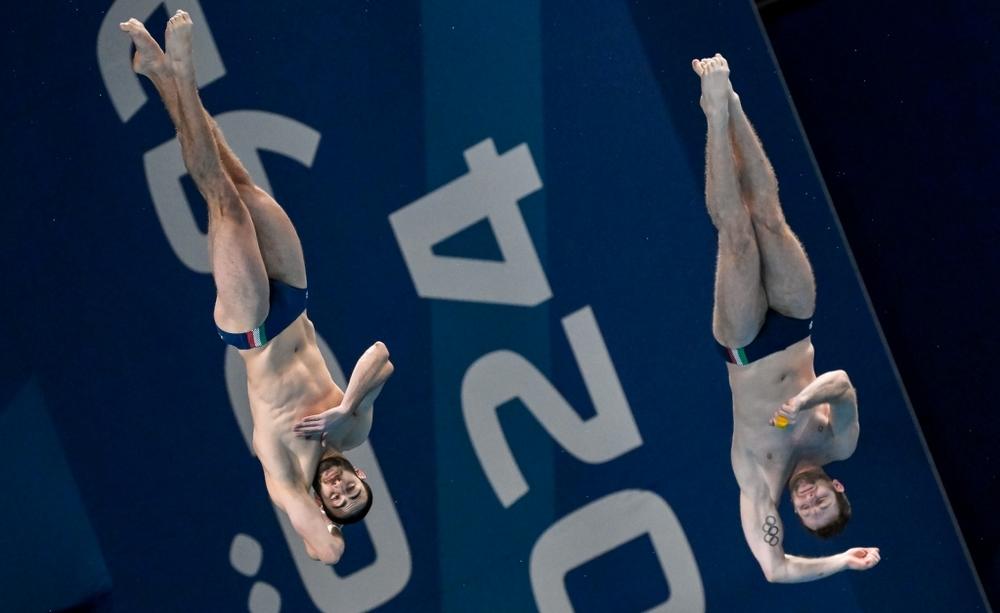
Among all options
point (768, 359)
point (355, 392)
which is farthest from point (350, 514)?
→ point (768, 359)

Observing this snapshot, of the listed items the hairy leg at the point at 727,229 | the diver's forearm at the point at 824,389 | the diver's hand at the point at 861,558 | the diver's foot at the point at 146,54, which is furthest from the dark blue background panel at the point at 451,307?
the diver's foot at the point at 146,54

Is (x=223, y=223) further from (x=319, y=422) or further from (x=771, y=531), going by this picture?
(x=771, y=531)

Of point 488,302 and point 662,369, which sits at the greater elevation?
point 488,302

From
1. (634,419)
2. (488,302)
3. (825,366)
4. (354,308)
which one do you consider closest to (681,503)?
(634,419)

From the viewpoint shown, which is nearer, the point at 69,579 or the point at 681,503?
the point at 681,503

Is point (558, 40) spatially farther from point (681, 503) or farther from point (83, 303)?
point (83, 303)

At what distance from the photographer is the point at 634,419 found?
6859mm

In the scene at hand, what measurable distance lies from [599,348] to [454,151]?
4.13ft

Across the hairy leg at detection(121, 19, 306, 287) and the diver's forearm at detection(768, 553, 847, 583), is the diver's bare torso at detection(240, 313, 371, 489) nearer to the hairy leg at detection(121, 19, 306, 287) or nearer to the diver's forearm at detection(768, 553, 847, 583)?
the hairy leg at detection(121, 19, 306, 287)

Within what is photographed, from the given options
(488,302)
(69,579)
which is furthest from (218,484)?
(488,302)

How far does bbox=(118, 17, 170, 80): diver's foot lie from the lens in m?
4.98

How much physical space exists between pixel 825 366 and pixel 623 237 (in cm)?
119

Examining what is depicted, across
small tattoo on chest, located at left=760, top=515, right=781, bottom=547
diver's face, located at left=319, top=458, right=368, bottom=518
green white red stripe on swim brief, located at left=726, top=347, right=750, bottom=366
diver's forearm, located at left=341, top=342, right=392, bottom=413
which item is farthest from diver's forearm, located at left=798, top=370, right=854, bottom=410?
diver's face, located at left=319, top=458, right=368, bottom=518

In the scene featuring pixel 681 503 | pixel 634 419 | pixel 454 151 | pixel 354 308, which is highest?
pixel 454 151
